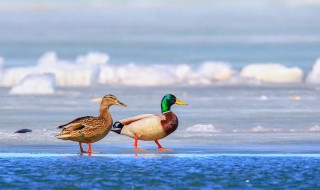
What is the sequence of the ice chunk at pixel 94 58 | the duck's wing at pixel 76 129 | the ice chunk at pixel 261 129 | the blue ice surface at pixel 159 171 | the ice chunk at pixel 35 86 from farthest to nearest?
the ice chunk at pixel 94 58 → the ice chunk at pixel 35 86 → the ice chunk at pixel 261 129 → the duck's wing at pixel 76 129 → the blue ice surface at pixel 159 171

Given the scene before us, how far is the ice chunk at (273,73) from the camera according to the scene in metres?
28.7

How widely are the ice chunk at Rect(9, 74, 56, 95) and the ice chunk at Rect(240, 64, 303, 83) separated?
6.22m

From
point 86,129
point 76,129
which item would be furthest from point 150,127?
point 76,129

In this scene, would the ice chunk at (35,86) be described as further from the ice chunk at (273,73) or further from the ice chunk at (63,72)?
the ice chunk at (273,73)

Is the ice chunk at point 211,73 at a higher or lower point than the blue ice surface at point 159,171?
higher

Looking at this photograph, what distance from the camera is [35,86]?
79.6ft

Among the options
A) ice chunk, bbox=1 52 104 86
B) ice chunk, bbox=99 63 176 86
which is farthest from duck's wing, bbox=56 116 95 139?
ice chunk, bbox=99 63 176 86

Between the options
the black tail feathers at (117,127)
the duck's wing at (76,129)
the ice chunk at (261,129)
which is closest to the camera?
the duck's wing at (76,129)

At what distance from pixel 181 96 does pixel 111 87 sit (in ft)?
10.5

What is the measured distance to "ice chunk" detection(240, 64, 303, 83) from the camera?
28703 millimetres

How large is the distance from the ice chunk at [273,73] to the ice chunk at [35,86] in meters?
6.22

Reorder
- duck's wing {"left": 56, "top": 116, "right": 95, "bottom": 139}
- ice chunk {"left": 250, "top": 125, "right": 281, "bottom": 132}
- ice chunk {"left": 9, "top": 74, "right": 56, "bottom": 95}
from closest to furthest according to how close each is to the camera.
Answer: duck's wing {"left": 56, "top": 116, "right": 95, "bottom": 139}
ice chunk {"left": 250, "top": 125, "right": 281, "bottom": 132}
ice chunk {"left": 9, "top": 74, "right": 56, "bottom": 95}

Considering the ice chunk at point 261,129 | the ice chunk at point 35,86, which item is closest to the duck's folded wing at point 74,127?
the ice chunk at point 261,129

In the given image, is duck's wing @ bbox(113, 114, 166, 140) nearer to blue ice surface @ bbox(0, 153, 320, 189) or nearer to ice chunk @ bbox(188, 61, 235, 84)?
blue ice surface @ bbox(0, 153, 320, 189)
